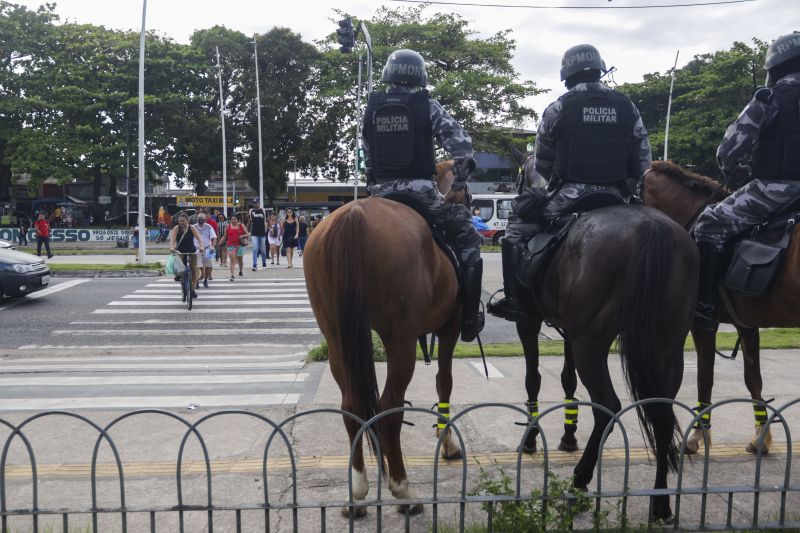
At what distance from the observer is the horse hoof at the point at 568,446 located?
5.09m

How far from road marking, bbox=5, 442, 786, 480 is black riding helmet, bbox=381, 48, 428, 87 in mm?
2596

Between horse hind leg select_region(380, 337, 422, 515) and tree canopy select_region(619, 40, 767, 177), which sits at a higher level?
tree canopy select_region(619, 40, 767, 177)

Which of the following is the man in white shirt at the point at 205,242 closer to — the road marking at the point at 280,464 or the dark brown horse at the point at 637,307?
the road marking at the point at 280,464

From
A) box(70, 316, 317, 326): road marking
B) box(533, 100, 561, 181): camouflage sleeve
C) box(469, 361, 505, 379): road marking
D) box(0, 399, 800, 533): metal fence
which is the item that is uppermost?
box(533, 100, 561, 181): camouflage sleeve

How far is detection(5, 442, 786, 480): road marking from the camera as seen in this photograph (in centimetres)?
462

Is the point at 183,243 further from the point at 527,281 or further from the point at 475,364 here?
the point at 527,281

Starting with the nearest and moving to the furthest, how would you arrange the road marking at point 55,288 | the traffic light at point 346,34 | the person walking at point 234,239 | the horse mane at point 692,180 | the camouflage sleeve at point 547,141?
the camouflage sleeve at point 547,141 < the horse mane at point 692,180 < the road marking at point 55,288 < the traffic light at point 346,34 < the person walking at point 234,239

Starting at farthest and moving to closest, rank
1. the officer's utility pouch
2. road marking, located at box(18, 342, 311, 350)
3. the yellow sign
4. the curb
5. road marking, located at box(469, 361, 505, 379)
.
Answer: the yellow sign < the curb < road marking, located at box(18, 342, 311, 350) < road marking, located at box(469, 361, 505, 379) < the officer's utility pouch

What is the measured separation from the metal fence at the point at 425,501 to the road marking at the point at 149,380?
2.87 metres

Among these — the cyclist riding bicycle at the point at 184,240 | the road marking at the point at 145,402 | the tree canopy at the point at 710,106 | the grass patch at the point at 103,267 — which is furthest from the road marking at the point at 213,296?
the tree canopy at the point at 710,106

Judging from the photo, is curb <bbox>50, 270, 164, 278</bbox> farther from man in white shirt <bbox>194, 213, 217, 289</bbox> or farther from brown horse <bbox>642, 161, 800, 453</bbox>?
brown horse <bbox>642, 161, 800, 453</bbox>

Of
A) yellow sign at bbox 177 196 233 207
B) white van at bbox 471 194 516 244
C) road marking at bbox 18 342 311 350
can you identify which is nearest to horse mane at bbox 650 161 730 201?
road marking at bbox 18 342 311 350

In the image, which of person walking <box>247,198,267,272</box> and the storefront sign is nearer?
person walking <box>247,198,267,272</box>

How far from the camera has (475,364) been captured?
8234 millimetres
